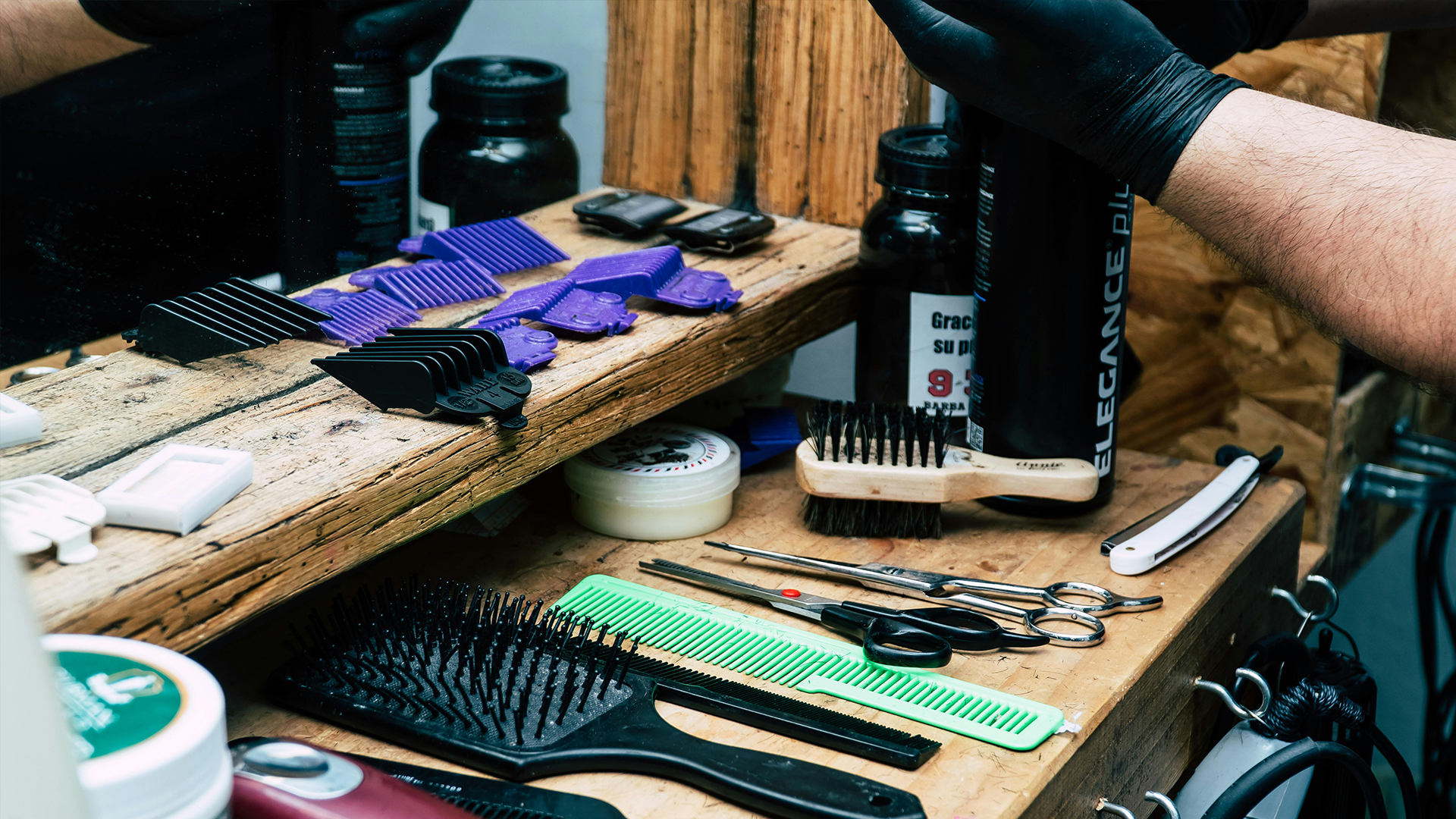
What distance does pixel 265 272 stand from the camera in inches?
34.7

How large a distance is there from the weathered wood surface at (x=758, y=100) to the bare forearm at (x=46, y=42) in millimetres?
560

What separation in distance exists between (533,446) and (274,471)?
0.56 feet

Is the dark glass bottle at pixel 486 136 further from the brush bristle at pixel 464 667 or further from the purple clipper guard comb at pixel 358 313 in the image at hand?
the brush bristle at pixel 464 667

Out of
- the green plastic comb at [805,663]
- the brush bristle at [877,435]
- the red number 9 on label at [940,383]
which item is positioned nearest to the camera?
the green plastic comb at [805,663]

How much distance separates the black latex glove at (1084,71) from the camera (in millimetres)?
717

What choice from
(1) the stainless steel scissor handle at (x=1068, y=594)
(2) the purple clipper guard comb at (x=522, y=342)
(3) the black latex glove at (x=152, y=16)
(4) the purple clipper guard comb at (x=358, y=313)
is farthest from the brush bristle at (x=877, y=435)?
(3) the black latex glove at (x=152, y=16)

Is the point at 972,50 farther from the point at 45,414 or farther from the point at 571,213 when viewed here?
the point at 45,414

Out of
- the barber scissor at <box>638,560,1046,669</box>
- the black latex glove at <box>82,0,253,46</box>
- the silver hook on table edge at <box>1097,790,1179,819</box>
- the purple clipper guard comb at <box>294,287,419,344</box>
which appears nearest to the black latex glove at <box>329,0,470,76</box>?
the black latex glove at <box>82,0,253,46</box>

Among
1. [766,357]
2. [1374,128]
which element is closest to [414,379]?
[766,357]

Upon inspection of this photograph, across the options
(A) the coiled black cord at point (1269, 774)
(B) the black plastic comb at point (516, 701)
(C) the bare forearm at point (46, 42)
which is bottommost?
(A) the coiled black cord at point (1269, 774)

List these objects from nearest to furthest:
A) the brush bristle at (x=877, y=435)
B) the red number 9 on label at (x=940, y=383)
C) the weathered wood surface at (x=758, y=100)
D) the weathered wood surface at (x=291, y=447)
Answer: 1. the weathered wood surface at (x=291, y=447)
2. the brush bristle at (x=877, y=435)
3. the red number 9 on label at (x=940, y=383)
4. the weathered wood surface at (x=758, y=100)

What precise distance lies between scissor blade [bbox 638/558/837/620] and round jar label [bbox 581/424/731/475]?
0.08 meters

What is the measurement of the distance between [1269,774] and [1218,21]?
59 centimetres

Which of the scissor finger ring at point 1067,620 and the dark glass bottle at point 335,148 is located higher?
the dark glass bottle at point 335,148
